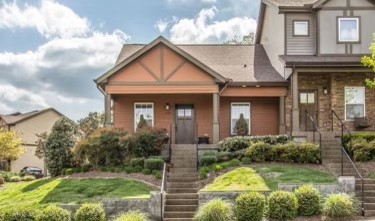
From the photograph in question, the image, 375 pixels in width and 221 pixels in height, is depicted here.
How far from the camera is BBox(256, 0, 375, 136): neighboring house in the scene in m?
26.7

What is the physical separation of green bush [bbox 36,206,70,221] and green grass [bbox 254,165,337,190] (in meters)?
6.62

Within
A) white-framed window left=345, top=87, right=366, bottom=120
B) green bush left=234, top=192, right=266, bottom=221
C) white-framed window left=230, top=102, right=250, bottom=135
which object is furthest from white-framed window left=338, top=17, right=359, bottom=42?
green bush left=234, top=192, right=266, bottom=221

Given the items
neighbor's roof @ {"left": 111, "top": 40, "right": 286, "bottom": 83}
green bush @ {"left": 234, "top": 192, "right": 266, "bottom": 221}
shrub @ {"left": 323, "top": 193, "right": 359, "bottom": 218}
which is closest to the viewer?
shrub @ {"left": 323, "top": 193, "right": 359, "bottom": 218}

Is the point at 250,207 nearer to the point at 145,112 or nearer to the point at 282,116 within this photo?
the point at 282,116

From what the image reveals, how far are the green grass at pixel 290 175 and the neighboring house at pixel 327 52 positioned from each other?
5.67m

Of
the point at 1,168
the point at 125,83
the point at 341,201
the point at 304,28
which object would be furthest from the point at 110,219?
the point at 1,168

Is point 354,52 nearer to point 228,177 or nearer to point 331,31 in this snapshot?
point 331,31

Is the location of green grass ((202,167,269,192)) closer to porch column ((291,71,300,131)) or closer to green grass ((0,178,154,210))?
green grass ((0,178,154,210))

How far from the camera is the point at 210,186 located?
1931 centimetres

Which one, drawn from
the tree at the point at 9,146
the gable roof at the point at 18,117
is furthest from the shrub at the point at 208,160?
the gable roof at the point at 18,117

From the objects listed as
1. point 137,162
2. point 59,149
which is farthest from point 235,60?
point 59,149

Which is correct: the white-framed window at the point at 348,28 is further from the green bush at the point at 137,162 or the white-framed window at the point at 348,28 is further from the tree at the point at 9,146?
the tree at the point at 9,146

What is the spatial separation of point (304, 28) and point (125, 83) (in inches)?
368

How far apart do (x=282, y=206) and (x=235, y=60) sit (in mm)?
15064
